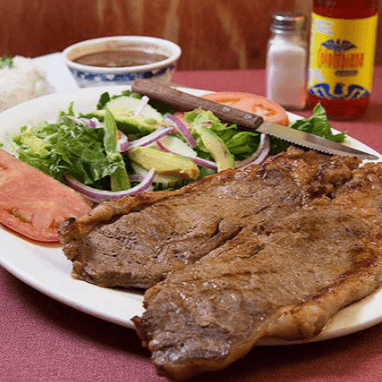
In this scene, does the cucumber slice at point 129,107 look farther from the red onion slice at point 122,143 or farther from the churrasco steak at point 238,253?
the churrasco steak at point 238,253

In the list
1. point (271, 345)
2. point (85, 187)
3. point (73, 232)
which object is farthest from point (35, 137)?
point (271, 345)

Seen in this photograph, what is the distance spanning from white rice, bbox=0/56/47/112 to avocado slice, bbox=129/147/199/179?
0.98 m

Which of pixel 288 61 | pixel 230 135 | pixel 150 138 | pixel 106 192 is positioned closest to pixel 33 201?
pixel 106 192

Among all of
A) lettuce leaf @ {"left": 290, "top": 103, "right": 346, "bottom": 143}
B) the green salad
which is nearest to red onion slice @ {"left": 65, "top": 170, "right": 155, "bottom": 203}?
the green salad

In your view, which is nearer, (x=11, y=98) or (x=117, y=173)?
(x=117, y=173)

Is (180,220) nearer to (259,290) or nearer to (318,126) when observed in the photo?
(259,290)

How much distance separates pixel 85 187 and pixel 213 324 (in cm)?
110

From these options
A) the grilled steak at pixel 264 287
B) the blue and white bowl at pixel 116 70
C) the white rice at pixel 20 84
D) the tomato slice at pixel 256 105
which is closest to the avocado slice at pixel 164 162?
the tomato slice at pixel 256 105

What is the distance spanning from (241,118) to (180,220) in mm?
897

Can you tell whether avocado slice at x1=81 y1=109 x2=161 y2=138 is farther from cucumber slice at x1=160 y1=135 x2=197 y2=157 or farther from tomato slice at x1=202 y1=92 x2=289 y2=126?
tomato slice at x1=202 y1=92 x2=289 y2=126

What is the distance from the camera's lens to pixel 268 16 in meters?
4.51

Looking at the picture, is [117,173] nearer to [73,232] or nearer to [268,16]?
[73,232]

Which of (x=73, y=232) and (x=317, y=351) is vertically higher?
(x=73, y=232)

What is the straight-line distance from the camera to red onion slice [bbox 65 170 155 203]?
2510 millimetres
